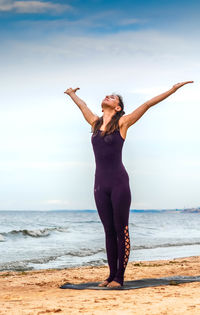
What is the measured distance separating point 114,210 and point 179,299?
1.51 meters

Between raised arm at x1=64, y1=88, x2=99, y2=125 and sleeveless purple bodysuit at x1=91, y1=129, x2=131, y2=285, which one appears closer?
sleeveless purple bodysuit at x1=91, y1=129, x2=131, y2=285

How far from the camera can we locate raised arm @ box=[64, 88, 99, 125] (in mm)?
6301

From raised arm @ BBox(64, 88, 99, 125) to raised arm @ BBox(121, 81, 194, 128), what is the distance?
1.65 feet

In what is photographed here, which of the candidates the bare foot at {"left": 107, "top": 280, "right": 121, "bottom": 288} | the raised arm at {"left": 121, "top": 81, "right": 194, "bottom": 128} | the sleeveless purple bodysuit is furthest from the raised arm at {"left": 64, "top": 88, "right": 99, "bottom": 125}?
the bare foot at {"left": 107, "top": 280, "right": 121, "bottom": 288}

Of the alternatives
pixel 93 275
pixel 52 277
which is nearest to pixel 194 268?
pixel 93 275

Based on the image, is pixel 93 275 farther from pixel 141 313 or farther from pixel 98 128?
pixel 141 313

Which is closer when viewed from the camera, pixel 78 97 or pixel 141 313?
pixel 141 313

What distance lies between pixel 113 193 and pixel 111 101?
51.4 inches

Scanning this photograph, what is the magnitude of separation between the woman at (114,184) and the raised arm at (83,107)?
0.24 meters

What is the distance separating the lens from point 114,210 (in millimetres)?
5824

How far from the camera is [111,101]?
615 cm

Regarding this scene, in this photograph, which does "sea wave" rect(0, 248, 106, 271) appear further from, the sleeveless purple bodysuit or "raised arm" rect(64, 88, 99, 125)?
"raised arm" rect(64, 88, 99, 125)

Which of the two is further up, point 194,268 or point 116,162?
point 116,162

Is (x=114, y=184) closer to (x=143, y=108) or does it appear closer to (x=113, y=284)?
(x=143, y=108)
